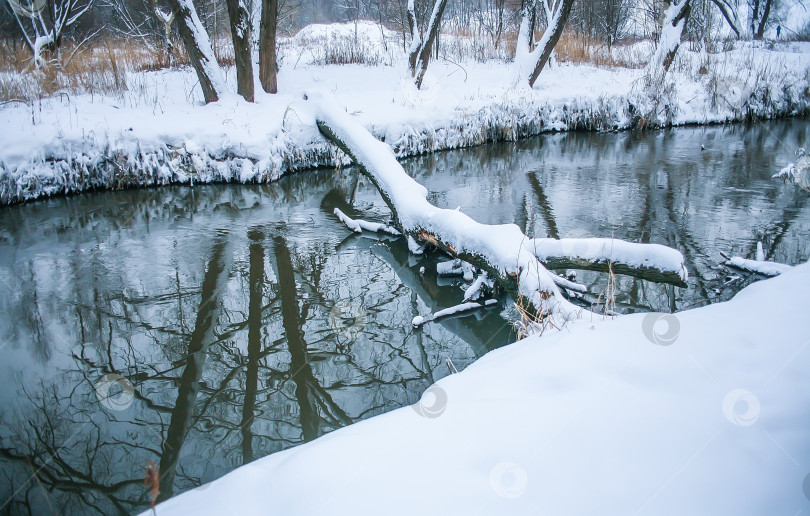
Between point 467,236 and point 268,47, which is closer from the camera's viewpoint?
point 467,236

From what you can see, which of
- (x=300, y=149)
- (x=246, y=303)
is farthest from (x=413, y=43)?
(x=246, y=303)

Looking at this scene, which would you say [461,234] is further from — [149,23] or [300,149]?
[149,23]

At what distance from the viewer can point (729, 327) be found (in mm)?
2256

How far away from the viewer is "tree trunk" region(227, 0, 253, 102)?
8.99 metres

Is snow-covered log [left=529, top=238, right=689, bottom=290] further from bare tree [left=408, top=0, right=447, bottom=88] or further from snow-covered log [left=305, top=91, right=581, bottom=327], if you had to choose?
bare tree [left=408, top=0, right=447, bottom=88]

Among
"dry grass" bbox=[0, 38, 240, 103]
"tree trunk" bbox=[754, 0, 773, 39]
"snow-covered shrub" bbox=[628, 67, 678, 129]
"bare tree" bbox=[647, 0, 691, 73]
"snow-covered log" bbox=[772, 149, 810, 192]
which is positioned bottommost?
"snow-covered log" bbox=[772, 149, 810, 192]

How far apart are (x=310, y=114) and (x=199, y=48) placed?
8.65ft

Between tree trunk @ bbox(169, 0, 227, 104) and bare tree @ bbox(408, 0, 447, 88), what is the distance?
A: 14.1ft

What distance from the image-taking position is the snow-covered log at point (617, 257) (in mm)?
3453

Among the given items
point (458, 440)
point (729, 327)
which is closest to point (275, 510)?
point (458, 440)

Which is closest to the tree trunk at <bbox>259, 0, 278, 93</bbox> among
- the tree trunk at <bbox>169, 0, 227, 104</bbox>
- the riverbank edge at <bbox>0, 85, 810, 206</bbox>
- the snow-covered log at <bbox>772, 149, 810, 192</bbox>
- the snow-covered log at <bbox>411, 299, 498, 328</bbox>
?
the tree trunk at <bbox>169, 0, 227, 104</bbox>

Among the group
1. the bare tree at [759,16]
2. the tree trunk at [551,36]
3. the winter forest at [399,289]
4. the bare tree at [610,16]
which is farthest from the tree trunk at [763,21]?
the tree trunk at [551,36]

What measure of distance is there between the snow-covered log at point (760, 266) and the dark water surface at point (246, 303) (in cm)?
13

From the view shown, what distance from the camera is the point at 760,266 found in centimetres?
436
